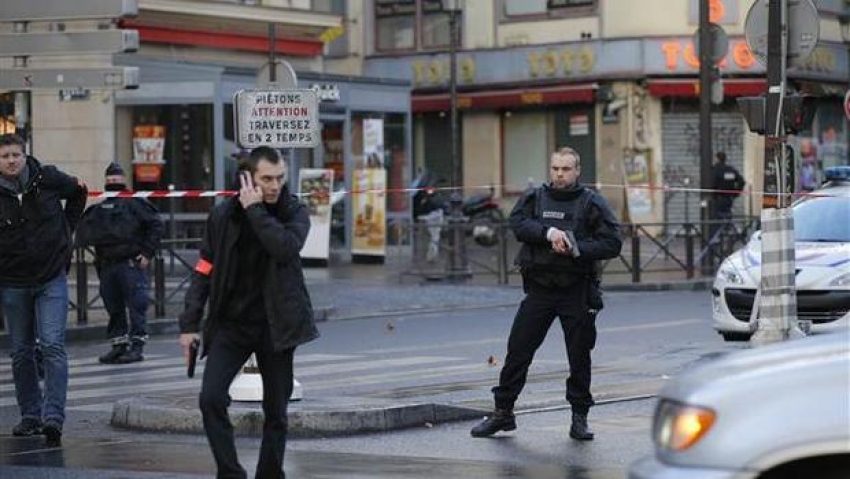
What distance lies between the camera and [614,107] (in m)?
42.7

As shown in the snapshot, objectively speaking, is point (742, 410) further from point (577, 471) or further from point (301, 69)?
point (301, 69)

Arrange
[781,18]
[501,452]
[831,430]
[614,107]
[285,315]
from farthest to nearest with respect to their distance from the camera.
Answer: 1. [614,107]
2. [781,18]
3. [501,452]
4. [285,315]
5. [831,430]

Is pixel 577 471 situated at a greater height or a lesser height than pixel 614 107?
lesser

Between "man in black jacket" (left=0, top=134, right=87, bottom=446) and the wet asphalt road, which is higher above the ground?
"man in black jacket" (left=0, top=134, right=87, bottom=446)

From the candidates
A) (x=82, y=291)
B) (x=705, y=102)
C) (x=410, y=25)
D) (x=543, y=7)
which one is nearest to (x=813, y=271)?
(x=82, y=291)

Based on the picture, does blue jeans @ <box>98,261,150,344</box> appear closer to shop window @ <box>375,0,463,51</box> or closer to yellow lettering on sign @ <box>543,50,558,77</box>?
yellow lettering on sign @ <box>543,50,558,77</box>

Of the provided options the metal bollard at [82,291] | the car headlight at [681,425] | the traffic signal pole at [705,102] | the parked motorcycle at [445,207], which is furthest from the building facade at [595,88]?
the car headlight at [681,425]

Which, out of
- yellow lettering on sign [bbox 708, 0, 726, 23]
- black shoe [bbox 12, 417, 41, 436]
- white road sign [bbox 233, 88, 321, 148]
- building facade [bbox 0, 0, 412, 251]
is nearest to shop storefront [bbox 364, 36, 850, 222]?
yellow lettering on sign [bbox 708, 0, 726, 23]

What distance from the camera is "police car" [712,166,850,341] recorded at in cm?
1591

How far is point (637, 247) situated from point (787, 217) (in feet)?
42.5

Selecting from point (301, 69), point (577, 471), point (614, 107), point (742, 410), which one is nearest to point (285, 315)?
point (577, 471)

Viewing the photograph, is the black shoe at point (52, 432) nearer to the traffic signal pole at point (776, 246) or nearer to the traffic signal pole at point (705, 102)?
the traffic signal pole at point (776, 246)

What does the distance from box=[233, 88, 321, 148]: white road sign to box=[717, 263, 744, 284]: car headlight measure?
534cm

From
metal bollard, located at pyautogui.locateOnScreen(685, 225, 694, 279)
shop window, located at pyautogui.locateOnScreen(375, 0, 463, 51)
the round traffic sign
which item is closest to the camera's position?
the round traffic sign
